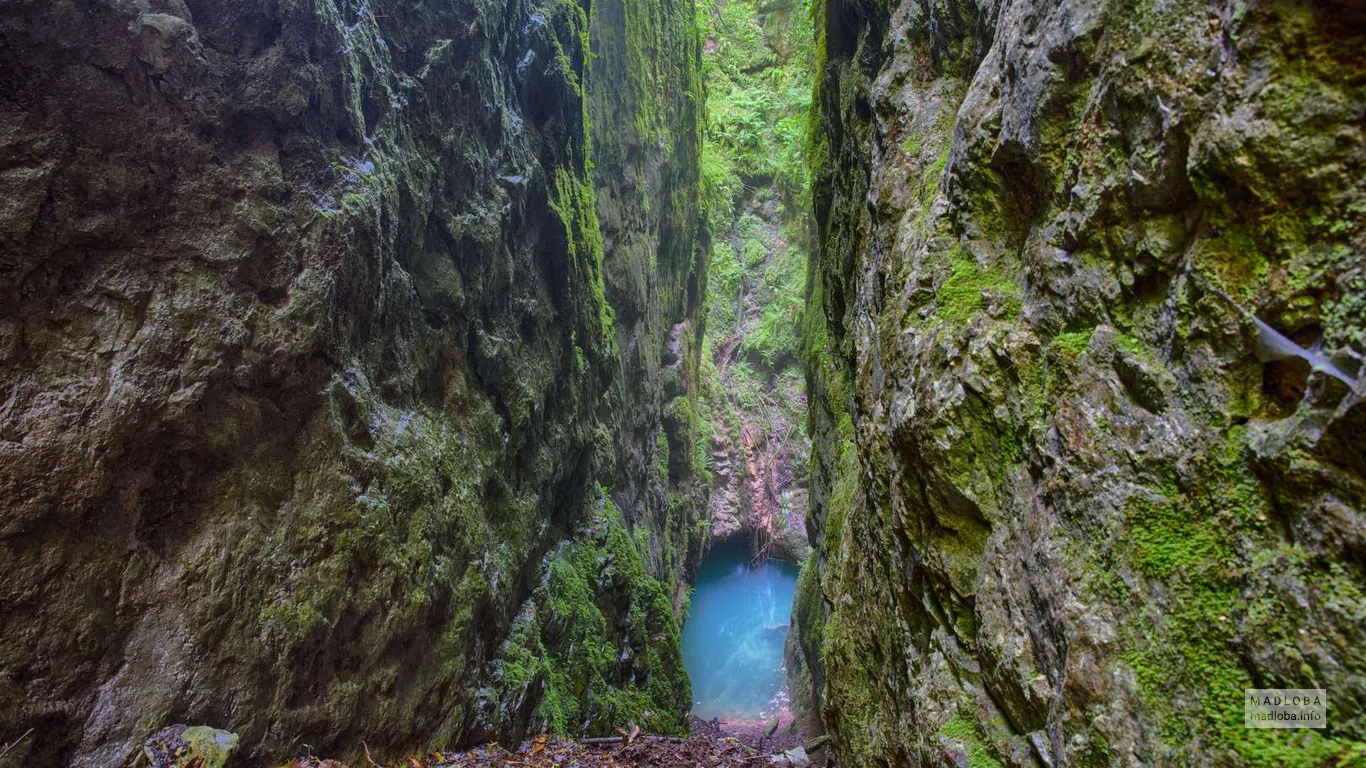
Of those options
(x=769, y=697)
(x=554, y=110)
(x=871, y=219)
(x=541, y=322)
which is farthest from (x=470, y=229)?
(x=769, y=697)

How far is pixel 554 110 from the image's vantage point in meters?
7.74

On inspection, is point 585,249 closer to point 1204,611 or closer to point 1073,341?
point 1073,341

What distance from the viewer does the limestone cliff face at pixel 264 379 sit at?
9.54 ft

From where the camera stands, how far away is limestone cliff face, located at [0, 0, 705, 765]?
9.54 ft

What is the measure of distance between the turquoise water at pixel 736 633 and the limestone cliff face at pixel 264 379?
320 inches

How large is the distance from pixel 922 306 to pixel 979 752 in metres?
2.02

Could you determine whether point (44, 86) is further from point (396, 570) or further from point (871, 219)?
point (871, 219)

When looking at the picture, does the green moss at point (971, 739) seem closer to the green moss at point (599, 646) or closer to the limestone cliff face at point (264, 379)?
the limestone cliff face at point (264, 379)

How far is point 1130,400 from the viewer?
1895 millimetres

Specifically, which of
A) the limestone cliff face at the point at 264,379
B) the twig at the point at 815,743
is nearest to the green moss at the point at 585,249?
the limestone cliff face at the point at 264,379

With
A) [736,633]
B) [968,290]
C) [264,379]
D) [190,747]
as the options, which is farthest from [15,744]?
[736,633]

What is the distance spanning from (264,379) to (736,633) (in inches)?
589

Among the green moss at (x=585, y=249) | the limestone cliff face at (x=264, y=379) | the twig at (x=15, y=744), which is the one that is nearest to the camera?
the twig at (x=15, y=744)

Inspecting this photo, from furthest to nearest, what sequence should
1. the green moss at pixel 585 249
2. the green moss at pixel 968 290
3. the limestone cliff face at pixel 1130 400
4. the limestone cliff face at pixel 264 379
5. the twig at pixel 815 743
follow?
Result: 1. the green moss at pixel 585 249
2. the twig at pixel 815 743
3. the limestone cliff face at pixel 264 379
4. the green moss at pixel 968 290
5. the limestone cliff face at pixel 1130 400
